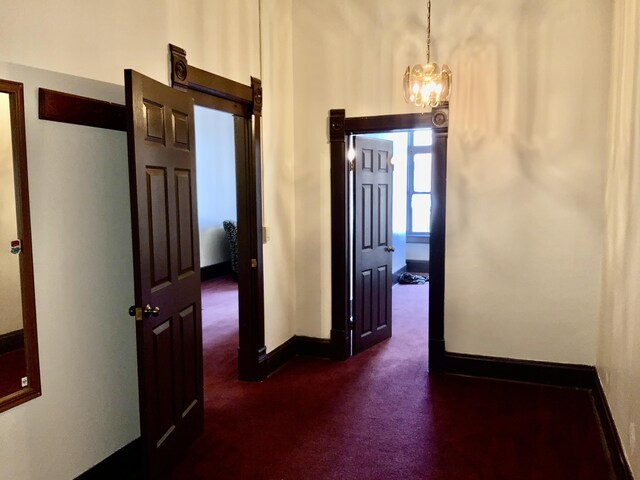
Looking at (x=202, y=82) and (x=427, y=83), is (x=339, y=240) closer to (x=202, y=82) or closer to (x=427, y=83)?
(x=427, y=83)

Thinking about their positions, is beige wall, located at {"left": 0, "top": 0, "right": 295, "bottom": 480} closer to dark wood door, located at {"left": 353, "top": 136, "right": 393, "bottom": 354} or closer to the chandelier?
the chandelier

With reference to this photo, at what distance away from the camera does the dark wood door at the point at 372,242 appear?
4.74 meters

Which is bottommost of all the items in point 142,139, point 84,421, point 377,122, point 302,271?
point 84,421

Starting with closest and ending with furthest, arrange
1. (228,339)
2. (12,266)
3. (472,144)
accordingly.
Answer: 1. (12,266)
2. (472,144)
3. (228,339)

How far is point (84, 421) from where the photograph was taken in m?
2.54

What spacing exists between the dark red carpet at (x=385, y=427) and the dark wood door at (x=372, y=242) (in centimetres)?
45

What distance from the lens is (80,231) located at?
2.48 m

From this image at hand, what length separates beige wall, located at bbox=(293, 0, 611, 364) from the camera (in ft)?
12.4

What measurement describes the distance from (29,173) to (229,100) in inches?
70.9

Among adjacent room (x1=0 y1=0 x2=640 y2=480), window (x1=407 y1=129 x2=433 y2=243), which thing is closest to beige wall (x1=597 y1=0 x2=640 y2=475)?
adjacent room (x1=0 y1=0 x2=640 y2=480)

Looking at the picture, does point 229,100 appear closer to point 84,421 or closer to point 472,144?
point 472,144

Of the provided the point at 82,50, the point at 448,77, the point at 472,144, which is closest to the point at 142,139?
the point at 82,50

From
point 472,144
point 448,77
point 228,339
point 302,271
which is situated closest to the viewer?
point 448,77

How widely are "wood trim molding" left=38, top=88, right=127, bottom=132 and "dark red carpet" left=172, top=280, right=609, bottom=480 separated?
1919 mm
